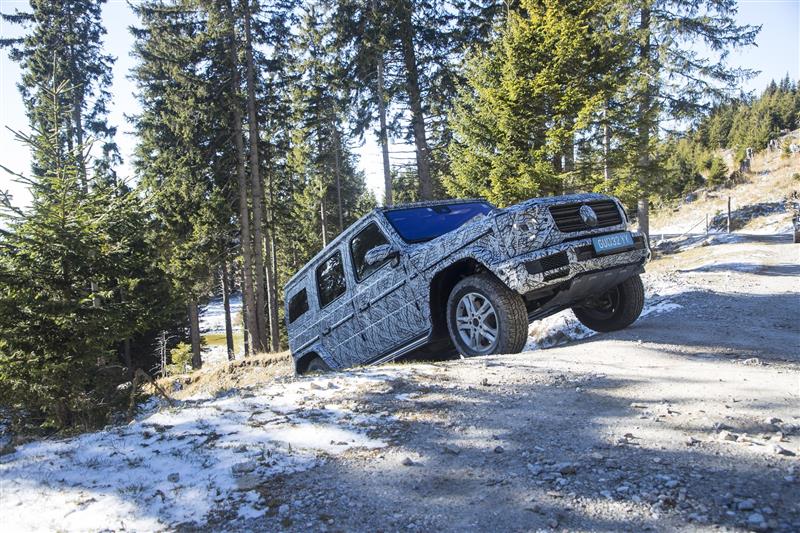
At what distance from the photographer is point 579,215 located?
4969 millimetres

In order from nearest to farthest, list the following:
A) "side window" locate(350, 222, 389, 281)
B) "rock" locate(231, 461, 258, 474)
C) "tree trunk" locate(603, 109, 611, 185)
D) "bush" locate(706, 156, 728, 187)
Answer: "rock" locate(231, 461, 258, 474)
"side window" locate(350, 222, 389, 281)
"tree trunk" locate(603, 109, 611, 185)
"bush" locate(706, 156, 728, 187)

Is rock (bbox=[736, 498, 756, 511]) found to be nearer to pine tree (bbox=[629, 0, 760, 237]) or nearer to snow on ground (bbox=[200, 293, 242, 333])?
pine tree (bbox=[629, 0, 760, 237])

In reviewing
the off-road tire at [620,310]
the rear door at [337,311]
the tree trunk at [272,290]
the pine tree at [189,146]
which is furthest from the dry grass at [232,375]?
the off-road tire at [620,310]

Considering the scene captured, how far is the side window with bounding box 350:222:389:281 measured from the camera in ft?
19.6

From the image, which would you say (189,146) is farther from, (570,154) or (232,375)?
(570,154)

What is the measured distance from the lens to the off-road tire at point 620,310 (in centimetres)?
595

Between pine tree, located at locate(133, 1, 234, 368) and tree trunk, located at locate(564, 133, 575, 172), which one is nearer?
tree trunk, located at locate(564, 133, 575, 172)

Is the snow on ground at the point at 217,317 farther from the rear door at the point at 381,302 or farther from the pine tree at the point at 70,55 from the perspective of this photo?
the rear door at the point at 381,302

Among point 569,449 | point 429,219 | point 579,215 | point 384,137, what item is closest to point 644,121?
point 384,137

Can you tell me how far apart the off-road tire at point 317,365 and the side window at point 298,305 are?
79 cm

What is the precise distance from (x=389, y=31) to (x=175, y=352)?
20.3 meters

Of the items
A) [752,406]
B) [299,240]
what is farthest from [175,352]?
[752,406]

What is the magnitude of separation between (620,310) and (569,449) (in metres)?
4.07

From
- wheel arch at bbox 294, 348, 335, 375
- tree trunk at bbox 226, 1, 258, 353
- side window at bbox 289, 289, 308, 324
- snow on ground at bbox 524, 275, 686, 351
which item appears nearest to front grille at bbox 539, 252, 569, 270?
snow on ground at bbox 524, 275, 686, 351
